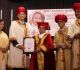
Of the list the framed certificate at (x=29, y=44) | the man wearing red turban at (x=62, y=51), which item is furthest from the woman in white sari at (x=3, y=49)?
the man wearing red turban at (x=62, y=51)

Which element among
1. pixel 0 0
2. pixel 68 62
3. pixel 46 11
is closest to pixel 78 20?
pixel 68 62

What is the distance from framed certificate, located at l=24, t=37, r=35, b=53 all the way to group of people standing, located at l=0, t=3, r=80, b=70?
10cm

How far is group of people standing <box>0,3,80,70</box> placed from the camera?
5.59 metres

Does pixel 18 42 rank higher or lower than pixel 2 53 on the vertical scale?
higher

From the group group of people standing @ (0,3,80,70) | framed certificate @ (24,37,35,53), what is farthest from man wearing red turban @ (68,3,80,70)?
framed certificate @ (24,37,35,53)

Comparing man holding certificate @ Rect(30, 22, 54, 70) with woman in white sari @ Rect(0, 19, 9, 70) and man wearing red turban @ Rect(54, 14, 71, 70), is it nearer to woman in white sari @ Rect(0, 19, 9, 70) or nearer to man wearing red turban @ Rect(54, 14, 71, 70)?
man wearing red turban @ Rect(54, 14, 71, 70)

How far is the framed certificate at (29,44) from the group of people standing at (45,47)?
98 millimetres

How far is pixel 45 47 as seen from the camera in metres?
5.60

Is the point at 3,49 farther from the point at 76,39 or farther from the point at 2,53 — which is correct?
the point at 76,39

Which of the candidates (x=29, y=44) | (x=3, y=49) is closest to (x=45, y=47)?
(x=29, y=44)

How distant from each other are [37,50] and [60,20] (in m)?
0.61

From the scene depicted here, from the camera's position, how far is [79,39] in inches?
218

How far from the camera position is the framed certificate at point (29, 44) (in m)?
5.53

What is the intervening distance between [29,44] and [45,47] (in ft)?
0.83
